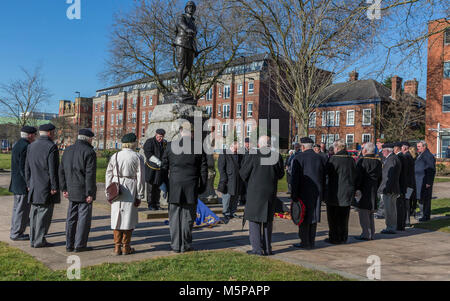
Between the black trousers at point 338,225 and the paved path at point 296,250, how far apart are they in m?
0.19

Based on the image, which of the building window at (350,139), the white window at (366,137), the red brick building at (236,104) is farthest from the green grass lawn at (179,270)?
the building window at (350,139)

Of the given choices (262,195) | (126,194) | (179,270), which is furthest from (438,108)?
(179,270)

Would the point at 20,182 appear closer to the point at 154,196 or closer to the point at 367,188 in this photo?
the point at 154,196

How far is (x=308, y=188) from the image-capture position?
7051mm

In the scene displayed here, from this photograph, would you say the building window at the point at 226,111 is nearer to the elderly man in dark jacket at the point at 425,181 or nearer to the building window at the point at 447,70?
the building window at the point at 447,70

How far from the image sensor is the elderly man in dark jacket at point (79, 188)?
6.20m

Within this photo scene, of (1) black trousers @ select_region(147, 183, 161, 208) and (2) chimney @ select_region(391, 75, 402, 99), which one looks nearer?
(1) black trousers @ select_region(147, 183, 161, 208)

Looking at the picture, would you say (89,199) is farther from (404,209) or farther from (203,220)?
(404,209)

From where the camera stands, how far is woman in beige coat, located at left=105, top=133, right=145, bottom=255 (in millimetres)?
5984

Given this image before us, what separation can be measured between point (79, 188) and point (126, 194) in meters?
0.80

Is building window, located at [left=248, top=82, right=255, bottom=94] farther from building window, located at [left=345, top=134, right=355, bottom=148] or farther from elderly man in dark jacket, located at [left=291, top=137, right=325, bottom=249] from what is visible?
elderly man in dark jacket, located at [left=291, top=137, right=325, bottom=249]

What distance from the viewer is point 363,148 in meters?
8.25

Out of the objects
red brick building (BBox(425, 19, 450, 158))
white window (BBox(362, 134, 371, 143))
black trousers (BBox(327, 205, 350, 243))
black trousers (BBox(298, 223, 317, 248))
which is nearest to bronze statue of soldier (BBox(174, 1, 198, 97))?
black trousers (BBox(327, 205, 350, 243))

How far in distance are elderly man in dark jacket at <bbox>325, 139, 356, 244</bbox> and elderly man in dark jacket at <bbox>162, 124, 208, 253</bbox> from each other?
2.63 m
